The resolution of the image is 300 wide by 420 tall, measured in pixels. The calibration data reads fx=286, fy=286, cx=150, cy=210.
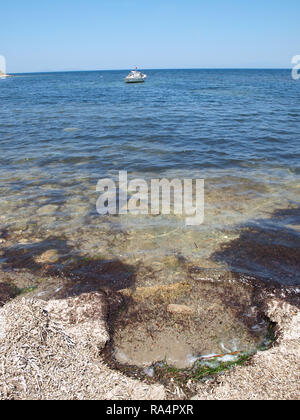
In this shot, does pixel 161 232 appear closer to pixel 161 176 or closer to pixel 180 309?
pixel 180 309

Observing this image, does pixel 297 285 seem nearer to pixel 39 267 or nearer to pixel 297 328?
pixel 297 328

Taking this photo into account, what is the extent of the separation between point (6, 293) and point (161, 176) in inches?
246

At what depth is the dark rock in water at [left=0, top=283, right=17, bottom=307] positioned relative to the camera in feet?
14.0

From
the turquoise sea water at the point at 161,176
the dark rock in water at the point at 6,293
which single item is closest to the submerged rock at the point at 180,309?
the turquoise sea water at the point at 161,176

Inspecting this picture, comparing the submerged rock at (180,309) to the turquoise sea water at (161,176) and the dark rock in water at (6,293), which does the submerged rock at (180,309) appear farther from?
the dark rock in water at (6,293)

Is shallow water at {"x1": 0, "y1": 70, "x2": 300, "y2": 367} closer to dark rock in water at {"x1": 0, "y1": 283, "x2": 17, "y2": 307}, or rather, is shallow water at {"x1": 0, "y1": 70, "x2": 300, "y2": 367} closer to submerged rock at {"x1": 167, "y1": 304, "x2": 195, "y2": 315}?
submerged rock at {"x1": 167, "y1": 304, "x2": 195, "y2": 315}

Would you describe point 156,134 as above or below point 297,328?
above

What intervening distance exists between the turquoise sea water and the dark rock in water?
1058mm

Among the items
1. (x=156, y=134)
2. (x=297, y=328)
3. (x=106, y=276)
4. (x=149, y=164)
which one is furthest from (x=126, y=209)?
(x=156, y=134)

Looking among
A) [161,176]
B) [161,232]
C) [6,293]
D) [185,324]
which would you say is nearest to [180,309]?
[185,324]

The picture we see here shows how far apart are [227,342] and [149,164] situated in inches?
314

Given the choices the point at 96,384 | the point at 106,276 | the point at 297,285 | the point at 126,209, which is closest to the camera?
the point at 96,384

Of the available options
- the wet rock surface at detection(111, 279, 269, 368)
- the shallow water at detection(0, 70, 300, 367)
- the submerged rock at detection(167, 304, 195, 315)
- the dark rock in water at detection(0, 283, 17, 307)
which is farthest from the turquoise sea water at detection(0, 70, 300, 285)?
the dark rock in water at detection(0, 283, 17, 307)

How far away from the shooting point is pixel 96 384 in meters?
2.86
